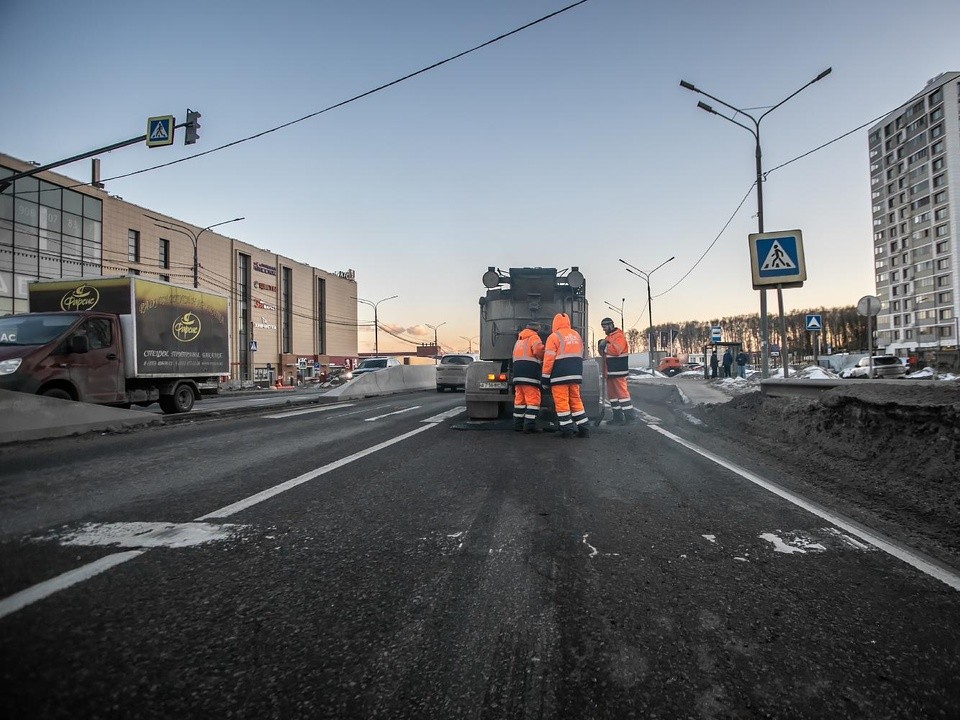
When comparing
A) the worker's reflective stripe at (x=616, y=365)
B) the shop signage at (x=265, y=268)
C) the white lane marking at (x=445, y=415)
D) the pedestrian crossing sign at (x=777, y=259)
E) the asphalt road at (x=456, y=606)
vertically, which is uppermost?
the shop signage at (x=265, y=268)

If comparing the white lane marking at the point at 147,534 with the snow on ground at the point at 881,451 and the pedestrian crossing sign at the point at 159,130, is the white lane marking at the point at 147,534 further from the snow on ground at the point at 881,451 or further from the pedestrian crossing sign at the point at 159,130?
the pedestrian crossing sign at the point at 159,130

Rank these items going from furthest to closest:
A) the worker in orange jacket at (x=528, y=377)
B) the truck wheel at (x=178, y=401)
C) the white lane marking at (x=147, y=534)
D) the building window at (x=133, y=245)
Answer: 1. the building window at (x=133, y=245)
2. the truck wheel at (x=178, y=401)
3. the worker in orange jacket at (x=528, y=377)
4. the white lane marking at (x=147, y=534)

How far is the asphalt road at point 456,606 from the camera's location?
1.76 meters

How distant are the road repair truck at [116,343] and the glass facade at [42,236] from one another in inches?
745

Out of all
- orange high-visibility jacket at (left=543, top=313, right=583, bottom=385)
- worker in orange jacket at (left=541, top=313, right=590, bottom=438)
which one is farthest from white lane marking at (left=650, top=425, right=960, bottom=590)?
orange high-visibility jacket at (left=543, top=313, right=583, bottom=385)

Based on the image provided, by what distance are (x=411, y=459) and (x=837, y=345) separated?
389 ft

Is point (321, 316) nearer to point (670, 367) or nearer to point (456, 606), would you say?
point (670, 367)

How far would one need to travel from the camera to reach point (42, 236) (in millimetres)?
30922

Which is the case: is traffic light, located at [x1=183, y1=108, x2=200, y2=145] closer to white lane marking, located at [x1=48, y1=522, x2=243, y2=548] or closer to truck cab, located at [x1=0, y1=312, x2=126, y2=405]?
truck cab, located at [x1=0, y1=312, x2=126, y2=405]

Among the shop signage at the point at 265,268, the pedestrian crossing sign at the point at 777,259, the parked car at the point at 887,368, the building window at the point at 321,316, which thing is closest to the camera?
the pedestrian crossing sign at the point at 777,259

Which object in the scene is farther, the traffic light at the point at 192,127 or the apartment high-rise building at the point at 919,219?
the apartment high-rise building at the point at 919,219

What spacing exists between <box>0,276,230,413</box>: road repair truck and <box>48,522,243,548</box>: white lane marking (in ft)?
Answer: 22.4

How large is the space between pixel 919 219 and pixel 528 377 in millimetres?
96904

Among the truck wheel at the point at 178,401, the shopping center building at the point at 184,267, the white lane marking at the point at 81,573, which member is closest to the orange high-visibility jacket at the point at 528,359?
the white lane marking at the point at 81,573
